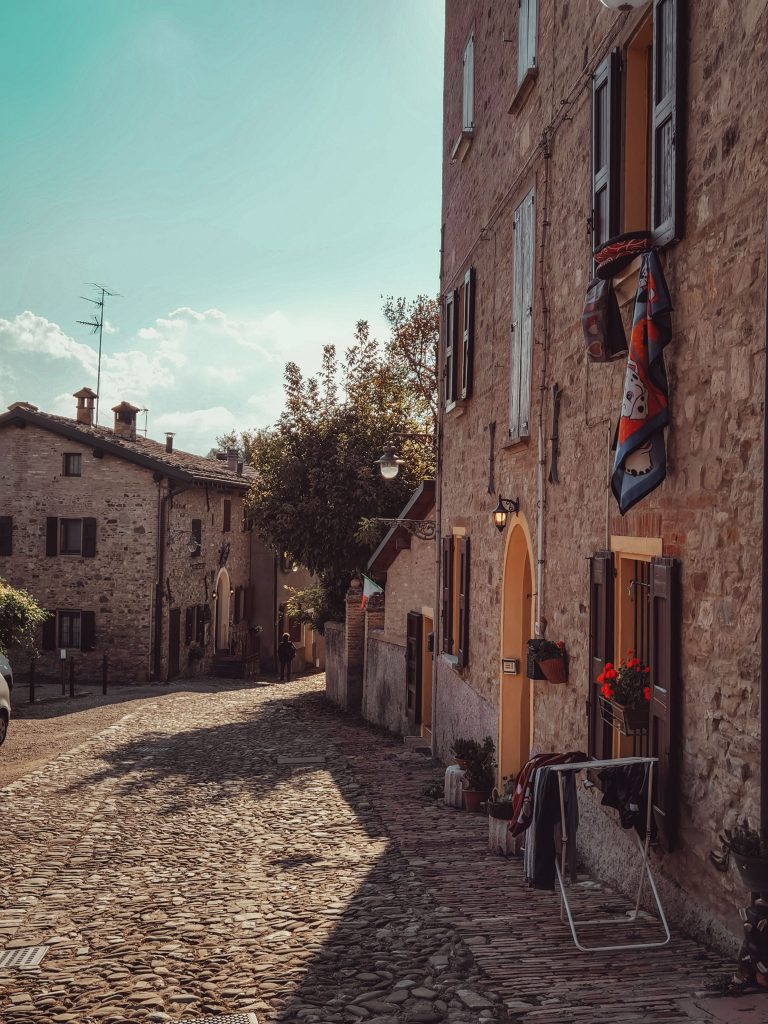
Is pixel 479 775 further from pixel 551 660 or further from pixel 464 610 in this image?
pixel 551 660

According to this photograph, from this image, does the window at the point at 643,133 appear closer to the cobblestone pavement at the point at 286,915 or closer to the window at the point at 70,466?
the cobblestone pavement at the point at 286,915

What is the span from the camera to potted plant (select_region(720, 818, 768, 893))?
3.80 m

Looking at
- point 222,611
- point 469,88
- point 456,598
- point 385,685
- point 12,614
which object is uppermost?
point 469,88

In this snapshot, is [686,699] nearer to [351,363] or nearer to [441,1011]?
[441,1011]

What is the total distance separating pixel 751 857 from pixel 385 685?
14.3 metres

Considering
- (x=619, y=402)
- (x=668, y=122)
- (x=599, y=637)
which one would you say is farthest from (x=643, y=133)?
(x=599, y=637)

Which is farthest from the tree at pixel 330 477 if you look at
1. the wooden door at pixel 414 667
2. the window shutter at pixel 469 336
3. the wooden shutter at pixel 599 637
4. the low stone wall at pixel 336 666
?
the wooden shutter at pixel 599 637

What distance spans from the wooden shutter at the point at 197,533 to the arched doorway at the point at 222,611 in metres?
2.67

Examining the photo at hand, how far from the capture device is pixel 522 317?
875 cm

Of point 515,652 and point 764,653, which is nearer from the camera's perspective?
point 764,653

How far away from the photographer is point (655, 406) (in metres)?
5.09

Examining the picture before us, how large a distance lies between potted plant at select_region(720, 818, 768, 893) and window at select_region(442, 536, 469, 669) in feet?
23.4

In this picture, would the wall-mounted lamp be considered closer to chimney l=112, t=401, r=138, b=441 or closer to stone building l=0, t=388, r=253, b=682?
stone building l=0, t=388, r=253, b=682

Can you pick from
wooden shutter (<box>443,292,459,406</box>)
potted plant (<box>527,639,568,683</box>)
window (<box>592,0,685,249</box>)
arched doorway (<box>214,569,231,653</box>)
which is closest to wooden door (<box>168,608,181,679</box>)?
arched doorway (<box>214,569,231,653</box>)
